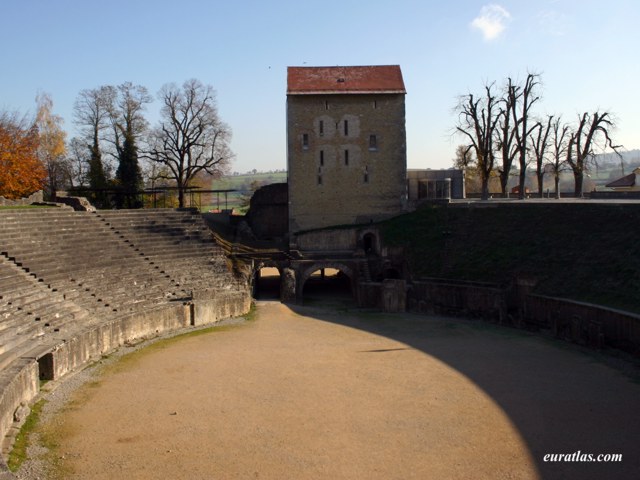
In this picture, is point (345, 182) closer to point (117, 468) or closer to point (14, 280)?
point (14, 280)

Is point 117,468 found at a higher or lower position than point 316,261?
lower

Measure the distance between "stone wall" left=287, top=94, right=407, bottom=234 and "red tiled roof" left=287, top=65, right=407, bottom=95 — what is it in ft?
1.31

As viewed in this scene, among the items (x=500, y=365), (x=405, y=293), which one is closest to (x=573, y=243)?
(x=405, y=293)

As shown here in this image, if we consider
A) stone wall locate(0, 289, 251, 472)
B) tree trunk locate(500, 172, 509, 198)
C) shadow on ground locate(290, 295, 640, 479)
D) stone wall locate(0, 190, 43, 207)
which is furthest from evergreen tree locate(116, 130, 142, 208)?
tree trunk locate(500, 172, 509, 198)

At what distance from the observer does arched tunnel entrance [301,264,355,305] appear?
32438 mm

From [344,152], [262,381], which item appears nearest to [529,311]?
[262,381]

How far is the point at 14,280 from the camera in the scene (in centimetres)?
2091

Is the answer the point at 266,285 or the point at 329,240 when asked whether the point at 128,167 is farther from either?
the point at 329,240

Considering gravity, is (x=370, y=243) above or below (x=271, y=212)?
below

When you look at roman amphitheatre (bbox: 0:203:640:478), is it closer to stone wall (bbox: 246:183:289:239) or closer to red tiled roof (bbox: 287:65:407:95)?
stone wall (bbox: 246:183:289:239)

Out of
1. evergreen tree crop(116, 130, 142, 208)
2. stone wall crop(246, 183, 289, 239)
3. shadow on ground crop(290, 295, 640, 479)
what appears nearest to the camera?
shadow on ground crop(290, 295, 640, 479)

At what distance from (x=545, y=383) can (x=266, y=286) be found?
2159 cm

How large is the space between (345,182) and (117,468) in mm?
26649

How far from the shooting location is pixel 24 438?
13570 mm
